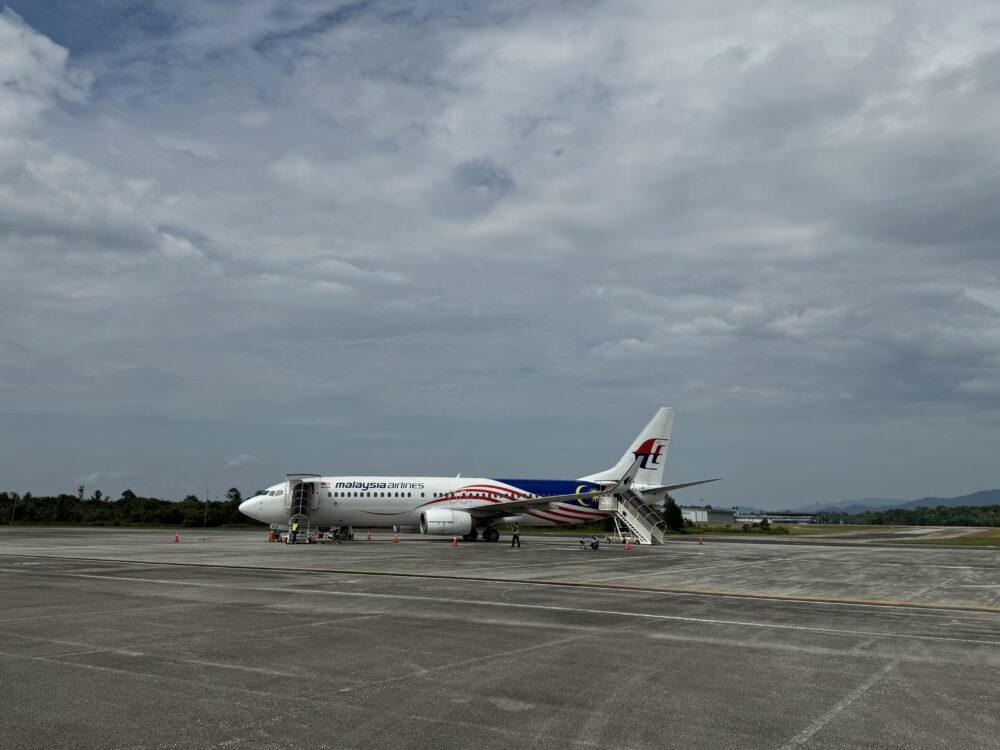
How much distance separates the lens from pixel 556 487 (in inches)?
1877

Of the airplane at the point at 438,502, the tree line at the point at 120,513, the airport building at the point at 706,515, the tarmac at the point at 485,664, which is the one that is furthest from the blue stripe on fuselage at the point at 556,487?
the airport building at the point at 706,515

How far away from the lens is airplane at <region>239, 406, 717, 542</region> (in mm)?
42906

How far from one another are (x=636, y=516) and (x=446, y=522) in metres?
12.0

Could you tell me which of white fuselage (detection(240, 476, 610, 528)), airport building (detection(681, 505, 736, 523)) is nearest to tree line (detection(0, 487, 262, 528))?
white fuselage (detection(240, 476, 610, 528))

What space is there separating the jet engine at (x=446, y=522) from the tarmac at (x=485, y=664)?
21.6 m

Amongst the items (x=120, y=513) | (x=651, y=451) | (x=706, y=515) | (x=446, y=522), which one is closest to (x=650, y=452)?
(x=651, y=451)

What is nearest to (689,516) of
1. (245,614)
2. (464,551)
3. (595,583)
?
(464,551)

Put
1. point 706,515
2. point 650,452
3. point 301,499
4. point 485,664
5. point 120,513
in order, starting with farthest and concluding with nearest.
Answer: point 706,515 → point 120,513 → point 650,452 → point 301,499 → point 485,664

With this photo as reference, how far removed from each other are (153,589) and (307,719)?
41.4 ft

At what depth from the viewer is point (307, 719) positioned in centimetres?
714

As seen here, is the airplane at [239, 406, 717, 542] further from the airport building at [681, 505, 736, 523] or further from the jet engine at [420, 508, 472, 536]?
the airport building at [681, 505, 736, 523]

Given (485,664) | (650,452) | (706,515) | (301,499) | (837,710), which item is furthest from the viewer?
(706,515)

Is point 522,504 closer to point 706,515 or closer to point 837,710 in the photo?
point 837,710

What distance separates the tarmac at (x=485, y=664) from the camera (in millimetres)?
6938
